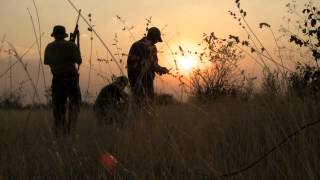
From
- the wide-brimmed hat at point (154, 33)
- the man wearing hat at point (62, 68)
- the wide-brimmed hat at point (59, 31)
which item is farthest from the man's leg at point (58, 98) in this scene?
the wide-brimmed hat at point (154, 33)

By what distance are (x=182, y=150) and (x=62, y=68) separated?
154 inches

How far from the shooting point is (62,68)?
7.02 m

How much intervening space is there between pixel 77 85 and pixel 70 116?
1467 millimetres

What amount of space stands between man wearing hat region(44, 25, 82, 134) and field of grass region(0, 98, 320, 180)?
95.2 inches

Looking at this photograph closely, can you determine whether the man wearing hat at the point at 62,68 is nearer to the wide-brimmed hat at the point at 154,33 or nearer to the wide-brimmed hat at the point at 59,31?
the wide-brimmed hat at the point at 59,31

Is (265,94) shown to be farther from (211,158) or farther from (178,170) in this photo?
(178,170)

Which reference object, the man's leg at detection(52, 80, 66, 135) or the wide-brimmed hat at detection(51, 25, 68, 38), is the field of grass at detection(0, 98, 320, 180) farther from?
the wide-brimmed hat at detection(51, 25, 68, 38)

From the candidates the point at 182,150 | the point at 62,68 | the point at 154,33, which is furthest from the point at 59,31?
the point at 182,150

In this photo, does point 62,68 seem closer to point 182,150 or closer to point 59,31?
point 59,31

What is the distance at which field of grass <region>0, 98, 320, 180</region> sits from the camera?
2828mm

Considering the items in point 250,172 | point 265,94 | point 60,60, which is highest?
point 60,60

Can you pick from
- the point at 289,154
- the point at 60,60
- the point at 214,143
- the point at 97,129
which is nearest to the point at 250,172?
the point at 289,154

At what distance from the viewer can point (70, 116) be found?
18.7 ft

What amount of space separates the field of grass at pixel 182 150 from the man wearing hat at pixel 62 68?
7.93 ft
